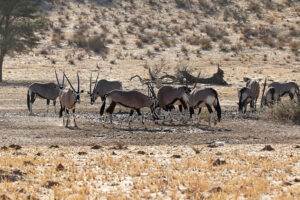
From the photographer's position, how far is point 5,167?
33.9ft

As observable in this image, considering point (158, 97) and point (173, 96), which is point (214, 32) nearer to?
point (158, 97)

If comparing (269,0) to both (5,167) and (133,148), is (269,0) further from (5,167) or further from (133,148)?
(5,167)

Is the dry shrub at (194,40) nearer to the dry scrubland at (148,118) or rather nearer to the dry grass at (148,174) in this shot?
the dry scrubland at (148,118)

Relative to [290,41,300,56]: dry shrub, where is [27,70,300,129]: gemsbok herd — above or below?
below

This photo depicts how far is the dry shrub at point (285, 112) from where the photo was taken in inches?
777

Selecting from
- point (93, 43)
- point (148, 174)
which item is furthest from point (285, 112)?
point (93, 43)

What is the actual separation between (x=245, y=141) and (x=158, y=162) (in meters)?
5.01

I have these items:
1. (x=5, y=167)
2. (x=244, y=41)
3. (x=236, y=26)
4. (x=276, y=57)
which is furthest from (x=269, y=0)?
(x=5, y=167)

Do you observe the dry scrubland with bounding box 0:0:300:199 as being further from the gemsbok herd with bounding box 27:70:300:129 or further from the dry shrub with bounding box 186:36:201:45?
the gemsbok herd with bounding box 27:70:300:129

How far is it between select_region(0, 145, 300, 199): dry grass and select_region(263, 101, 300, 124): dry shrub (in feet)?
22.7

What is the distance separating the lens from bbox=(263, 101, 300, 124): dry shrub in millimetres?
19734

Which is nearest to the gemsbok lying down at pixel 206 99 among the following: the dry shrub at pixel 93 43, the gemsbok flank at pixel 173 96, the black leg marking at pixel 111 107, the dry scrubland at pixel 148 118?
the dry scrubland at pixel 148 118

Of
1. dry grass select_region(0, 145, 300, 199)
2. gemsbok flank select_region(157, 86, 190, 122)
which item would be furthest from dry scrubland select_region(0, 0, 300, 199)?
gemsbok flank select_region(157, 86, 190, 122)

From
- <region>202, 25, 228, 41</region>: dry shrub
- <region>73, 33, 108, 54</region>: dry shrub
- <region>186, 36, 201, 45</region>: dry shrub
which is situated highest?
<region>202, 25, 228, 41</region>: dry shrub
